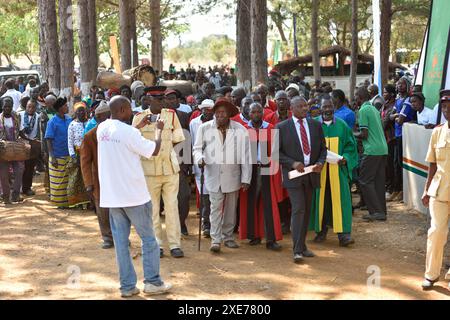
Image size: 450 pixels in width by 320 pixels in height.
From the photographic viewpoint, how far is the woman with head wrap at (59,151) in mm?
10938

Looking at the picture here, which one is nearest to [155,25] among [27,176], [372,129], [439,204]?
[27,176]

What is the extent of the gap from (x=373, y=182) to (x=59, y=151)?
496 centimetres

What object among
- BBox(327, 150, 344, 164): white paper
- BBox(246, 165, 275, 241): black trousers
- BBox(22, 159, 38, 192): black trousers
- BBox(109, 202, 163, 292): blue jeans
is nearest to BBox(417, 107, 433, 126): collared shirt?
BBox(327, 150, 344, 164): white paper

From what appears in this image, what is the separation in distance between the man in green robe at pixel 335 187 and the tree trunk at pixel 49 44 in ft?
29.9

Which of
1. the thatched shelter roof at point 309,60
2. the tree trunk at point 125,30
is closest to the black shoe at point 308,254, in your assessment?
the tree trunk at point 125,30

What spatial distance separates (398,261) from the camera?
7781mm

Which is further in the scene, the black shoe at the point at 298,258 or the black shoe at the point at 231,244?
the black shoe at the point at 231,244

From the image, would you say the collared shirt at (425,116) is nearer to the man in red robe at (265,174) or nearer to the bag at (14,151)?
the man in red robe at (265,174)

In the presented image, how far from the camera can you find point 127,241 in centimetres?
639

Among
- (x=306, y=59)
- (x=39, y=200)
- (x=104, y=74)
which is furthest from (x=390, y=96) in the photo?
(x=306, y=59)

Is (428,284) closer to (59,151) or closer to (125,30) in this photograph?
(59,151)

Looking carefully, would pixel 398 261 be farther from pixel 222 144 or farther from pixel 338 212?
pixel 222 144
